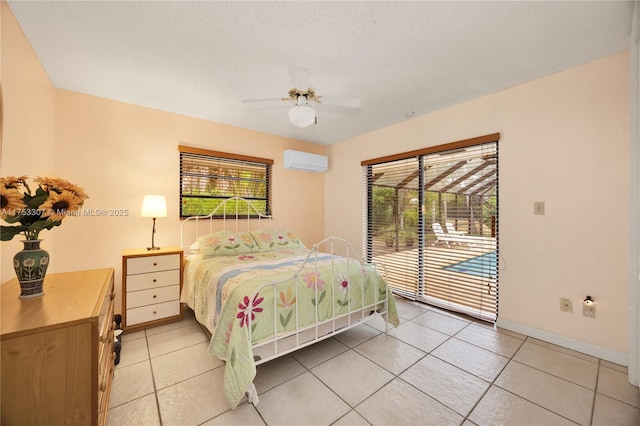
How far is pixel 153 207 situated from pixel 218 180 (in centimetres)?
97

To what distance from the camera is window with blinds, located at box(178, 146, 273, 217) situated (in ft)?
10.7

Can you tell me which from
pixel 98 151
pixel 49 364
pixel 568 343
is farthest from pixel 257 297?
pixel 568 343

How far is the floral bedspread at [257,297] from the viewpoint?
1565 millimetres

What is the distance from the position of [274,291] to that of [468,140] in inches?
101

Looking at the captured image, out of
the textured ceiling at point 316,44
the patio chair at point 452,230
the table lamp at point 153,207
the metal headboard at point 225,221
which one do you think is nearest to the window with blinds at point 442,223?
the patio chair at point 452,230

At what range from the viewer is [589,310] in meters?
2.09

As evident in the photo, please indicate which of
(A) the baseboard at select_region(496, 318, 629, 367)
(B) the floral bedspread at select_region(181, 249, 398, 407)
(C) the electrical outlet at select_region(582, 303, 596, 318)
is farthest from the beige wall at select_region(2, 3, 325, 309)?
(C) the electrical outlet at select_region(582, 303, 596, 318)

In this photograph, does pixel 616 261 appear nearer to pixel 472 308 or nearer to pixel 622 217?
pixel 622 217

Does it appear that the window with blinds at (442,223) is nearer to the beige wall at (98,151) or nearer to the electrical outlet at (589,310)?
the electrical outlet at (589,310)

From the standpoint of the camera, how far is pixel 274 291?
1.76 m

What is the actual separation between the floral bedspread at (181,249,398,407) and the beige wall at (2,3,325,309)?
2.93 ft

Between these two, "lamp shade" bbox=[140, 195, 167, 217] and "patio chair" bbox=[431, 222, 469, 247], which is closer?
"lamp shade" bbox=[140, 195, 167, 217]

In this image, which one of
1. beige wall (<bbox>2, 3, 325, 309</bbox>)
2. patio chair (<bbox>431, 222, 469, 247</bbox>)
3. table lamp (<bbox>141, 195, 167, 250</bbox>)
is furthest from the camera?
patio chair (<bbox>431, 222, 469, 247</bbox>)

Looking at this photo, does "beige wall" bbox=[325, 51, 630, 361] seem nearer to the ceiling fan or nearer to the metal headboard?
the ceiling fan
